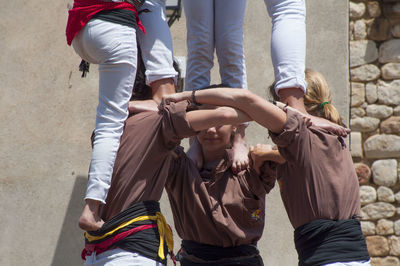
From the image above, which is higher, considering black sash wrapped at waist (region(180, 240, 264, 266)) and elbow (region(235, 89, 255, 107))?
elbow (region(235, 89, 255, 107))

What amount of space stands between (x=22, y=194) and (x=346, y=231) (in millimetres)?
3405

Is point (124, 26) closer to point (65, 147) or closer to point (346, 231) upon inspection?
point (346, 231)

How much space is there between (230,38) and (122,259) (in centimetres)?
131

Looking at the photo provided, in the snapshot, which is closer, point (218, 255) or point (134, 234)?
point (134, 234)

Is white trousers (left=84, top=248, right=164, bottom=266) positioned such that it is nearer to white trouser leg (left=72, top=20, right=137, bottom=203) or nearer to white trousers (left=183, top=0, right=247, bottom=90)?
white trouser leg (left=72, top=20, right=137, bottom=203)

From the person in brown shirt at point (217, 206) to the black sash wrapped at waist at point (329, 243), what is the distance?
488mm

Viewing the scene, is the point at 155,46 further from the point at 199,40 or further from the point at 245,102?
the point at 245,102

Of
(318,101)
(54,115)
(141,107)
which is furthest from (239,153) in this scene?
(54,115)

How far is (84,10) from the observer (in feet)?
9.46

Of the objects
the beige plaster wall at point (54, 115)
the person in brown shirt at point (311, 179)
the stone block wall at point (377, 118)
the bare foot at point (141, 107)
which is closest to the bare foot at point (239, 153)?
the person in brown shirt at point (311, 179)

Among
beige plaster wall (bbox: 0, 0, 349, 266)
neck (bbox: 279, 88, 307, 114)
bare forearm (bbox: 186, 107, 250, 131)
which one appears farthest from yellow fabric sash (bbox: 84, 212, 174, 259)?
beige plaster wall (bbox: 0, 0, 349, 266)

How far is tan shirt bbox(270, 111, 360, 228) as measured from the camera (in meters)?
2.84

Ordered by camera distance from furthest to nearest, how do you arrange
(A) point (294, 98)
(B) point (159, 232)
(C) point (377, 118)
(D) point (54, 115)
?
(C) point (377, 118)
(D) point (54, 115)
(A) point (294, 98)
(B) point (159, 232)

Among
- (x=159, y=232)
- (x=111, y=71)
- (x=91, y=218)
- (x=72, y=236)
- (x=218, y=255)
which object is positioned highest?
(x=111, y=71)
